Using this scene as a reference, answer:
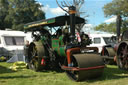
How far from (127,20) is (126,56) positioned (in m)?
16.7

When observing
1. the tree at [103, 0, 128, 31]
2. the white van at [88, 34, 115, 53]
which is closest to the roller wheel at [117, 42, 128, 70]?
the white van at [88, 34, 115, 53]

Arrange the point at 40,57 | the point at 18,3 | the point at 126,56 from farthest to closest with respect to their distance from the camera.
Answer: the point at 18,3 < the point at 40,57 < the point at 126,56

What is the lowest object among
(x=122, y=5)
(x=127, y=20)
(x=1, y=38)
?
(x=1, y=38)

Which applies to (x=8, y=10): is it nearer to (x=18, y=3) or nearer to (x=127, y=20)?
(x=18, y=3)

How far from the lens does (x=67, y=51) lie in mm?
5414

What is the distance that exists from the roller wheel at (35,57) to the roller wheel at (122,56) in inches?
125

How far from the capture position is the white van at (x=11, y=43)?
11938mm

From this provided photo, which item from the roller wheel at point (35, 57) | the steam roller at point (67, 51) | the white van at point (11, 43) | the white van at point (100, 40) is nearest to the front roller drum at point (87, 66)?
the steam roller at point (67, 51)

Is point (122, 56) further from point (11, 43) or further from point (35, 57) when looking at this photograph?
point (11, 43)

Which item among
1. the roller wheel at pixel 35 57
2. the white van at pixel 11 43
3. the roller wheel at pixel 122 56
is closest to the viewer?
the roller wheel at pixel 122 56

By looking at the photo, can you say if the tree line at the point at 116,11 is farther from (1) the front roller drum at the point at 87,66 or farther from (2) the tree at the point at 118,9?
→ (1) the front roller drum at the point at 87,66

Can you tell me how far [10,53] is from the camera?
39.2 ft

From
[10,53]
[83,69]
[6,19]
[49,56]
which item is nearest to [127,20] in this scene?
[10,53]

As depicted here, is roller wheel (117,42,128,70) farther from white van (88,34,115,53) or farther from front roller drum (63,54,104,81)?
white van (88,34,115,53)
